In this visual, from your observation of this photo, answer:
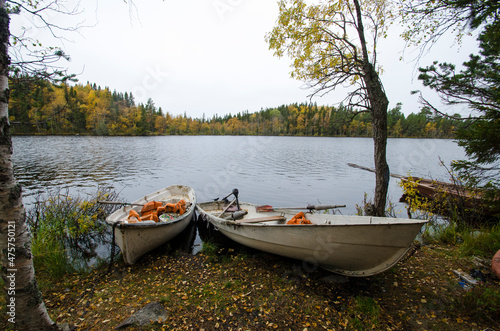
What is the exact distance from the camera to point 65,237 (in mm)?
7281

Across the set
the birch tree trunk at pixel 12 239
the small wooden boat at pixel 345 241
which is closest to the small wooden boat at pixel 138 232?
the small wooden boat at pixel 345 241

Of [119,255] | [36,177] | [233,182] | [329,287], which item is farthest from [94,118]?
[329,287]

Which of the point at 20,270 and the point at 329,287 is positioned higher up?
the point at 20,270

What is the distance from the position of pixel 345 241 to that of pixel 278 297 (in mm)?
1804

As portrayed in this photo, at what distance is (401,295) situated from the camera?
4.34m

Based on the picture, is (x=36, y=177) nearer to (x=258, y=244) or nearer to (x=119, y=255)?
(x=119, y=255)

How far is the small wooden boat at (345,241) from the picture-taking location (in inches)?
160

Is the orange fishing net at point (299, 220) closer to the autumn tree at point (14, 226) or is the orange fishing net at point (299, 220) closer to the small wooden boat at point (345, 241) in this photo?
the small wooden boat at point (345, 241)

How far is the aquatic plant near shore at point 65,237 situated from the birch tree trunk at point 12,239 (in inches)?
118

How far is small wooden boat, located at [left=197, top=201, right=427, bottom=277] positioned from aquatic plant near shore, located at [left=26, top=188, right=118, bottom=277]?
4762mm

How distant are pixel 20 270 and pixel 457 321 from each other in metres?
6.43

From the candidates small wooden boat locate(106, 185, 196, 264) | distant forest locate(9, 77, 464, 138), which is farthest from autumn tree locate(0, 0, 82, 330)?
distant forest locate(9, 77, 464, 138)

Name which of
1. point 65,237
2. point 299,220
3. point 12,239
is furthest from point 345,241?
point 65,237

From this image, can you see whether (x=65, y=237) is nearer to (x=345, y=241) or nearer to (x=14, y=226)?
(x=14, y=226)
